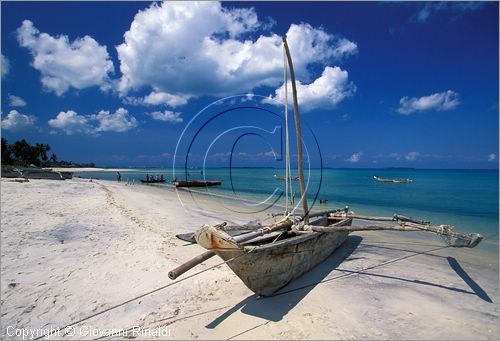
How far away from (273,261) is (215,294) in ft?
4.54

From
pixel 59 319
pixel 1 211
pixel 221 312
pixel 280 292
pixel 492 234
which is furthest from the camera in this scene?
pixel 492 234

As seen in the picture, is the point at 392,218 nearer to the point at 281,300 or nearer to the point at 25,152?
the point at 281,300

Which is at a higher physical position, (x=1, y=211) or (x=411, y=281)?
(x=1, y=211)

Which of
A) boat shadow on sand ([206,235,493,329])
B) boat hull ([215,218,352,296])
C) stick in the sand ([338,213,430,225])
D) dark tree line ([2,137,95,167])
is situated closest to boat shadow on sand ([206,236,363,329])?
boat shadow on sand ([206,235,493,329])

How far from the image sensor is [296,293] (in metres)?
6.01

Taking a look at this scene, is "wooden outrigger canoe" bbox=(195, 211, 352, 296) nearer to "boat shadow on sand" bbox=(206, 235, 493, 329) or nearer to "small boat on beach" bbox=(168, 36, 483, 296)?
"small boat on beach" bbox=(168, 36, 483, 296)

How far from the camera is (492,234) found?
14023mm

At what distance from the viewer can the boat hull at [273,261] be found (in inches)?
201

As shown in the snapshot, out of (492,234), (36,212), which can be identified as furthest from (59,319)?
(492,234)

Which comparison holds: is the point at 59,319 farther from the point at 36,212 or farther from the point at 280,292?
the point at 36,212

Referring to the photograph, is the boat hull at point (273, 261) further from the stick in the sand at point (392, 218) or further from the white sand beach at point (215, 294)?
the stick in the sand at point (392, 218)

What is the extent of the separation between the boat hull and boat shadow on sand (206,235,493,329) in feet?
0.48

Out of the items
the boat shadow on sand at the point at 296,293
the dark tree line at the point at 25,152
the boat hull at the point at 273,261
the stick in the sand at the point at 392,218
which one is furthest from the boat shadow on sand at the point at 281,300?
the dark tree line at the point at 25,152

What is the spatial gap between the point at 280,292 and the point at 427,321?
2678mm
